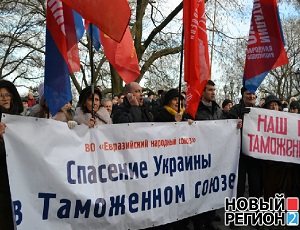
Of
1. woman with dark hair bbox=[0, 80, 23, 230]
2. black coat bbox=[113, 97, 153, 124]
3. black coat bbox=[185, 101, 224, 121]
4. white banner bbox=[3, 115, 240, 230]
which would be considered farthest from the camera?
black coat bbox=[185, 101, 224, 121]

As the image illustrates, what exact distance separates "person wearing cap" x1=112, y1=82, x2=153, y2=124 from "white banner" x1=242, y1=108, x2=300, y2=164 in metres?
1.34

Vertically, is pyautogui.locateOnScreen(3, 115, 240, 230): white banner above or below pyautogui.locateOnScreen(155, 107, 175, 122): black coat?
below

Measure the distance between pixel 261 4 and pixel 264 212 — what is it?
280 centimetres

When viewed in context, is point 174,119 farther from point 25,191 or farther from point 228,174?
point 25,191

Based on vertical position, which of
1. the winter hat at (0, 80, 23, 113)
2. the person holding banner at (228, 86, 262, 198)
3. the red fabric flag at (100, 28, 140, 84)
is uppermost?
the red fabric flag at (100, 28, 140, 84)

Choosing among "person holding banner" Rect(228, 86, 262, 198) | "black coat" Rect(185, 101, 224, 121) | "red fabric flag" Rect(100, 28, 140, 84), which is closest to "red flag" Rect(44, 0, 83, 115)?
"red fabric flag" Rect(100, 28, 140, 84)

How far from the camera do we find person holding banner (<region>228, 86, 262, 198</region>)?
18.2 ft

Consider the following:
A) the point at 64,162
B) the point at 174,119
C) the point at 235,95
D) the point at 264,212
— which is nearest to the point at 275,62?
the point at 174,119

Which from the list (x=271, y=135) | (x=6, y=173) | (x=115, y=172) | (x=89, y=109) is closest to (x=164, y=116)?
(x=89, y=109)

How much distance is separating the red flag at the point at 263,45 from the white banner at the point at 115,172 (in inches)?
28.8

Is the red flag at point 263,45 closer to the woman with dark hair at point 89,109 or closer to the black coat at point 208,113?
the black coat at point 208,113

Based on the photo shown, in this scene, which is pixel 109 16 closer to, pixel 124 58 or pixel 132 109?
pixel 132 109

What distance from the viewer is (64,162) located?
354cm

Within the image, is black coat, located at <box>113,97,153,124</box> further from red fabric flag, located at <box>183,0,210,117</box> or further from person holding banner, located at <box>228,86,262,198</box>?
person holding banner, located at <box>228,86,262,198</box>
